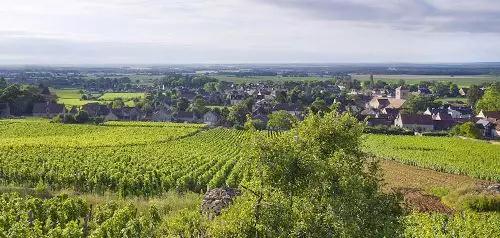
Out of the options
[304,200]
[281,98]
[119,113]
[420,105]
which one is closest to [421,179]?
[304,200]

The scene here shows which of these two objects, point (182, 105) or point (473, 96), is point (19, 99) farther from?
point (473, 96)

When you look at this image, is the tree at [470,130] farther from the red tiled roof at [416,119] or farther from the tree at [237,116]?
the tree at [237,116]

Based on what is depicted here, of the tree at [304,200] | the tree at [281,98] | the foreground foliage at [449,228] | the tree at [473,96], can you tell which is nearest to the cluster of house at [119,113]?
the tree at [281,98]

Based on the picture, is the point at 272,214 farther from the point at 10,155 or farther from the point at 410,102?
the point at 410,102

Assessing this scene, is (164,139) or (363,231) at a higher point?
(363,231)

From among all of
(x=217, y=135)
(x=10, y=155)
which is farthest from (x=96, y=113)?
(x=10, y=155)

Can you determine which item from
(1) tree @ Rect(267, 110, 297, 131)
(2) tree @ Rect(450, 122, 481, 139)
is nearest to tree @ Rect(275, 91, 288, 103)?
(2) tree @ Rect(450, 122, 481, 139)
